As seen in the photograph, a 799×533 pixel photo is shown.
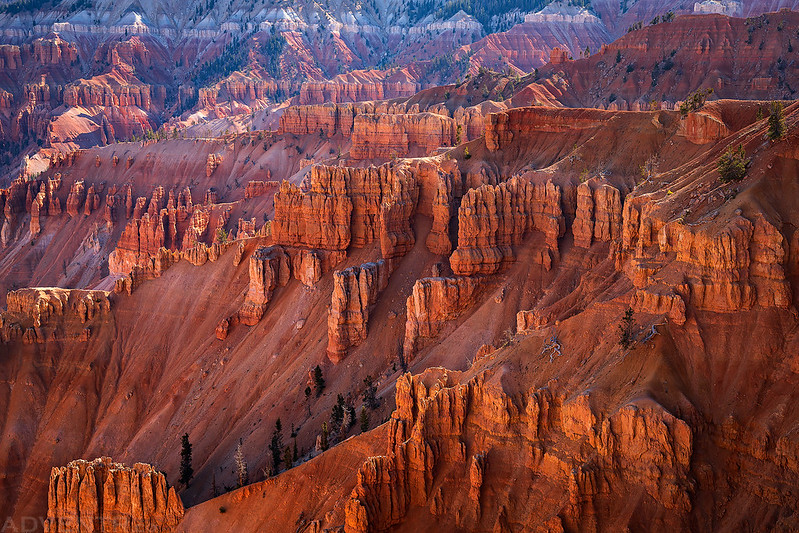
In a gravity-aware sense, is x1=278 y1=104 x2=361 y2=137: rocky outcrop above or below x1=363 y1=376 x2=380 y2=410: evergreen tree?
above

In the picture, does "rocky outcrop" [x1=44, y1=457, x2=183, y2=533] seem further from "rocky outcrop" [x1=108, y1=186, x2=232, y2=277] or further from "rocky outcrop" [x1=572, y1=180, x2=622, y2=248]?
"rocky outcrop" [x1=108, y1=186, x2=232, y2=277]

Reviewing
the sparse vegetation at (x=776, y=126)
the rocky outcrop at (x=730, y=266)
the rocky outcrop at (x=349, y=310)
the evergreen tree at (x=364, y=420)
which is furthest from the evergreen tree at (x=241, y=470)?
the sparse vegetation at (x=776, y=126)

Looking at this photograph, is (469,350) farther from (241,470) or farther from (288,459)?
(241,470)

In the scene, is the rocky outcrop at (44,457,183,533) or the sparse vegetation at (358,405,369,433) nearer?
the sparse vegetation at (358,405,369,433)

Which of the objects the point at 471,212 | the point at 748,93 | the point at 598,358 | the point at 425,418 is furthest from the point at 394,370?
the point at 748,93

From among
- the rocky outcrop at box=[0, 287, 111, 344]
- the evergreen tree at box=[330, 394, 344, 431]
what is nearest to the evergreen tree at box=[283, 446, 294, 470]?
the evergreen tree at box=[330, 394, 344, 431]
